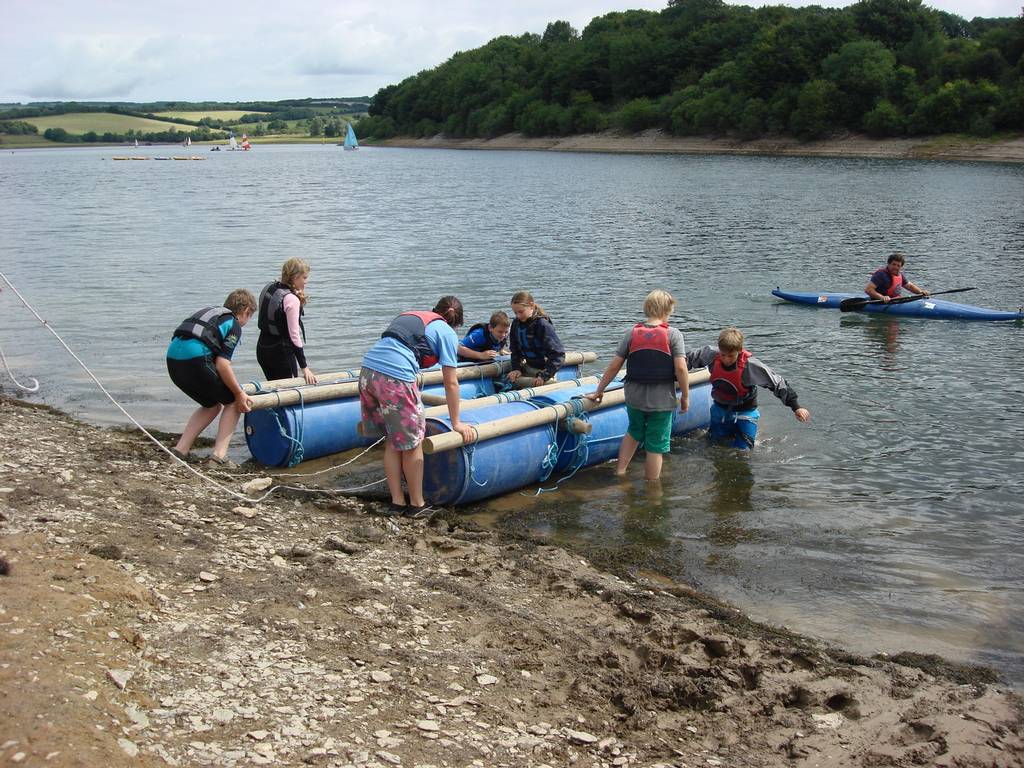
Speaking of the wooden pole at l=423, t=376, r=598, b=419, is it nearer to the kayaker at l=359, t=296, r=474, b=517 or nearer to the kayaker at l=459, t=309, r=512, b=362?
the kayaker at l=359, t=296, r=474, b=517

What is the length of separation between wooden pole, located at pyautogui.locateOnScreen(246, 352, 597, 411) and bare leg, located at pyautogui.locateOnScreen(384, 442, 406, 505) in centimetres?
68

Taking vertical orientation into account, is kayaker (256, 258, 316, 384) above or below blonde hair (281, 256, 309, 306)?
below

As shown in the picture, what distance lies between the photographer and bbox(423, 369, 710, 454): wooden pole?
27.2 feet

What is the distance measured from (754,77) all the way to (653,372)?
92.7 metres

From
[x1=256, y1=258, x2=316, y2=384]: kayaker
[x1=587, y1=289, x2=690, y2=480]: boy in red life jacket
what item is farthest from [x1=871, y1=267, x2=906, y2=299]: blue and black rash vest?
[x1=256, y1=258, x2=316, y2=384]: kayaker

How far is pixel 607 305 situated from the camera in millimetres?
21203

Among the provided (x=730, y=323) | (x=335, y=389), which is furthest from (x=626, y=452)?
(x=730, y=323)

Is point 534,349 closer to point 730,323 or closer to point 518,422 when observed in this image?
point 518,422

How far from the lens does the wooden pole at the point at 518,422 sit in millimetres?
8297

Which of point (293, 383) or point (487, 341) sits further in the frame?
point (487, 341)

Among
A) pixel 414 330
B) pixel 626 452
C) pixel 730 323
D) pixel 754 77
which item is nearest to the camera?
pixel 414 330

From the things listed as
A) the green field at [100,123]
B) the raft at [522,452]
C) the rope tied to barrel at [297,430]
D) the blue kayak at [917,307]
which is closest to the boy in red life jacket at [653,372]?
the raft at [522,452]

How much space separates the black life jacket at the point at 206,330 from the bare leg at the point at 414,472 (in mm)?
2058

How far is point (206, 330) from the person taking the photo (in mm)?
8859
